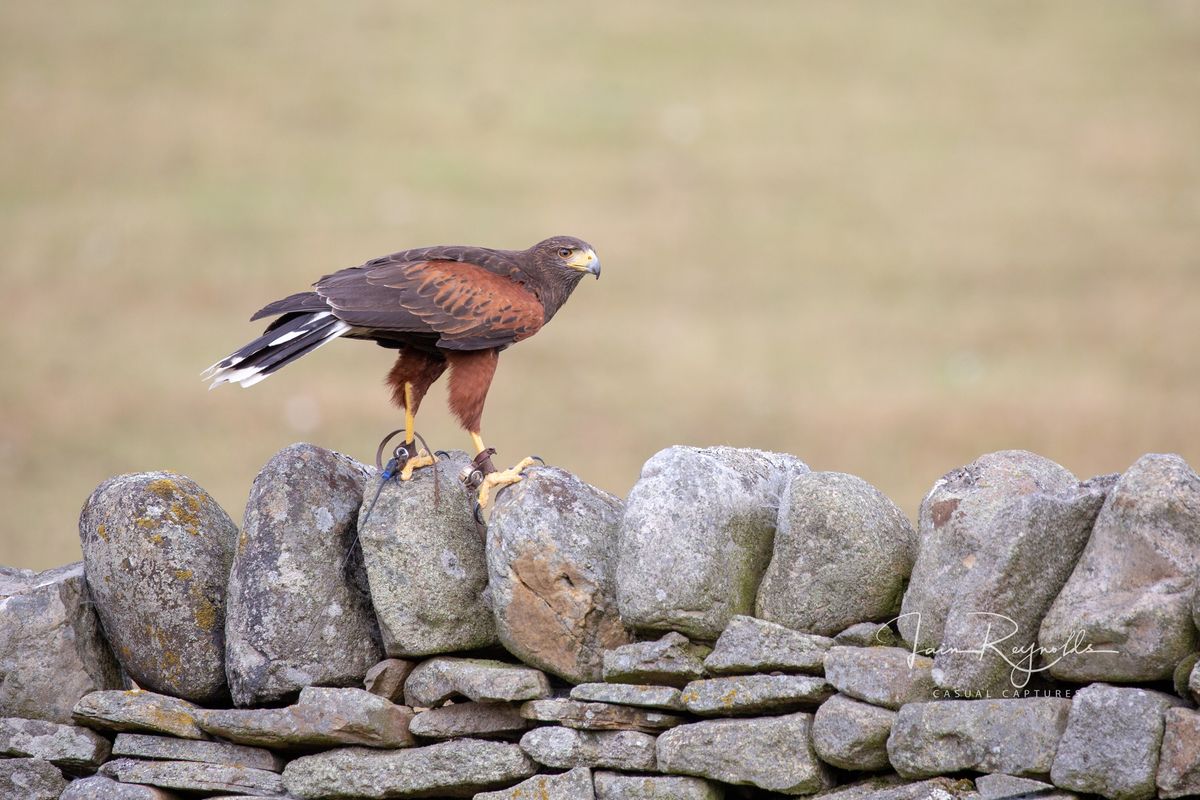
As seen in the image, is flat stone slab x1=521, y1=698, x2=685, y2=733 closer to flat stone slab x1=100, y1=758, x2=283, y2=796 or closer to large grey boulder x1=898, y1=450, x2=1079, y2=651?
large grey boulder x1=898, y1=450, x2=1079, y2=651

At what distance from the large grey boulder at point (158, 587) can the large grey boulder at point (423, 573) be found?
32.6 inches

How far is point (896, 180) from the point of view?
110ft

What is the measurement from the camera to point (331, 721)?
638 centimetres

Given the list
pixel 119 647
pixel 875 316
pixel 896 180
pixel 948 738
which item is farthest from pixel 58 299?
pixel 948 738

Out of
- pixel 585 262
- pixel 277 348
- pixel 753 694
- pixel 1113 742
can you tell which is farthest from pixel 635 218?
pixel 1113 742

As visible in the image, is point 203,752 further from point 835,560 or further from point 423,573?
point 835,560

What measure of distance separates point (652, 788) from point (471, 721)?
0.88 m

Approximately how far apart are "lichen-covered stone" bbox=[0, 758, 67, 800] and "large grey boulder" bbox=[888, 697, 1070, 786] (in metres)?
3.86

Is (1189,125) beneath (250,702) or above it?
above

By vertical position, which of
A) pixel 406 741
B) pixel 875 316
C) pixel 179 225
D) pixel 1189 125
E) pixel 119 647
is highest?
pixel 1189 125

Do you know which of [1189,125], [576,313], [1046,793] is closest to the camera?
[1046,793]

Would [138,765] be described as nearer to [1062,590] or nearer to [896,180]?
[1062,590]

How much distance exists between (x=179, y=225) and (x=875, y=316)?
14.4 metres

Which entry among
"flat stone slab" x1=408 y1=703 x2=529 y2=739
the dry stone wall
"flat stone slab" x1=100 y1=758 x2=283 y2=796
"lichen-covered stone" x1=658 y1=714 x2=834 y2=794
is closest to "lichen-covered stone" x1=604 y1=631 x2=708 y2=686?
the dry stone wall
